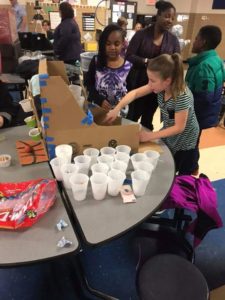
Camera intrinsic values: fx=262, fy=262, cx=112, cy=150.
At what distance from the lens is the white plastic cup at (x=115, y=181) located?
1106 mm

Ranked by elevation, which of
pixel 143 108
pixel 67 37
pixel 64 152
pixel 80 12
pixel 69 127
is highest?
pixel 80 12

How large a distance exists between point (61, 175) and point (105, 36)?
118cm

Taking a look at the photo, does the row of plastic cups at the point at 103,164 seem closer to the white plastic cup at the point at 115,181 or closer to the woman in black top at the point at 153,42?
the white plastic cup at the point at 115,181

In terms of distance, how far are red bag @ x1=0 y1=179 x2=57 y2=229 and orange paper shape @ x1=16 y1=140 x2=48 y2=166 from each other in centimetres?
21

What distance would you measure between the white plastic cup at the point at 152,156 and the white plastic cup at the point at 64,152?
39 centimetres

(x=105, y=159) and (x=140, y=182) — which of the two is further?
(x=105, y=159)

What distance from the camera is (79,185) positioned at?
1076mm

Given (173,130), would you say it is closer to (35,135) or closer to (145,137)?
(145,137)

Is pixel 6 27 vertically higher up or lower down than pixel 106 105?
higher up

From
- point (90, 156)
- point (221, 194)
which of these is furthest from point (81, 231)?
point (221, 194)

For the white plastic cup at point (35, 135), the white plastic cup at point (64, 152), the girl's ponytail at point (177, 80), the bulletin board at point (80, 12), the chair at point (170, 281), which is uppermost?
the bulletin board at point (80, 12)

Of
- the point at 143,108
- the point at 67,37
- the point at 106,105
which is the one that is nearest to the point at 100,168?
the point at 106,105

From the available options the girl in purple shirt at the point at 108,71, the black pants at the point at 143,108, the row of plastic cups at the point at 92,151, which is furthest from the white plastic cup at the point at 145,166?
the black pants at the point at 143,108

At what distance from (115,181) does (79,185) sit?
0.15 m
